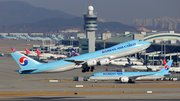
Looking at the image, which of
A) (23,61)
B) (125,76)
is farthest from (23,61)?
(125,76)

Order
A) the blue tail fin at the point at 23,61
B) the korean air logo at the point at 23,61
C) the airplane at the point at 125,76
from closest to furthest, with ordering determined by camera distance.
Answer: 1. the blue tail fin at the point at 23,61
2. the korean air logo at the point at 23,61
3. the airplane at the point at 125,76

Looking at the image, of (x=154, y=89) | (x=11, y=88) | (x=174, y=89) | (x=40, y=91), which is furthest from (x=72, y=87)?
(x=174, y=89)

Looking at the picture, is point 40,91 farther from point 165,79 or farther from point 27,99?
point 165,79

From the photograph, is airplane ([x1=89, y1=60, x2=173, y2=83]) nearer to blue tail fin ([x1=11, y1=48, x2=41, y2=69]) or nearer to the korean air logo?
blue tail fin ([x1=11, y1=48, x2=41, y2=69])

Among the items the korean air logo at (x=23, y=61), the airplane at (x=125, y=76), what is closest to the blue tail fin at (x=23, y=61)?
the korean air logo at (x=23, y=61)

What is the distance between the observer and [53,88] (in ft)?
305

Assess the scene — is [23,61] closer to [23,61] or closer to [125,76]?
[23,61]

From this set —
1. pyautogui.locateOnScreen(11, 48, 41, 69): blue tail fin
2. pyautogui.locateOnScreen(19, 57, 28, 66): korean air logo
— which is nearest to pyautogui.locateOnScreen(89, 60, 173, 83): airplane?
pyautogui.locateOnScreen(11, 48, 41, 69): blue tail fin

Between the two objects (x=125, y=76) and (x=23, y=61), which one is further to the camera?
(x=125, y=76)

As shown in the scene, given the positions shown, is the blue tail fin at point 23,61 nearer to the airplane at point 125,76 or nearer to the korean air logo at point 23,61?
the korean air logo at point 23,61

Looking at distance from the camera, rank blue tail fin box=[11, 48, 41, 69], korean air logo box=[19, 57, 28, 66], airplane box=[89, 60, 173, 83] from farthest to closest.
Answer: airplane box=[89, 60, 173, 83], korean air logo box=[19, 57, 28, 66], blue tail fin box=[11, 48, 41, 69]

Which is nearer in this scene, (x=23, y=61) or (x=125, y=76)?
(x=23, y=61)

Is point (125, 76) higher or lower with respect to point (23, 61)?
lower

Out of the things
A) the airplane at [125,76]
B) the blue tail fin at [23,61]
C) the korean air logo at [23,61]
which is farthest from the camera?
the airplane at [125,76]
